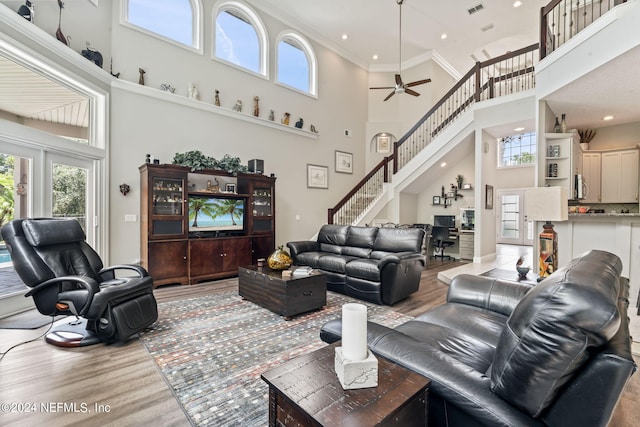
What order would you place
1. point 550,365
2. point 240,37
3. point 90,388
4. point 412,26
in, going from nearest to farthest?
1. point 550,365
2. point 90,388
3. point 240,37
4. point 412,26

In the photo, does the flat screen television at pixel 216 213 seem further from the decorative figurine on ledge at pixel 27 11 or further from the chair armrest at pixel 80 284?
the decorative figurine on ledge at pixel 27 11

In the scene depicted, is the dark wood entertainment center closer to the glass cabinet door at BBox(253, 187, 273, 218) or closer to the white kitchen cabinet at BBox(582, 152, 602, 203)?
the glass cabinet door at BBox(253, 187, 273, 218)

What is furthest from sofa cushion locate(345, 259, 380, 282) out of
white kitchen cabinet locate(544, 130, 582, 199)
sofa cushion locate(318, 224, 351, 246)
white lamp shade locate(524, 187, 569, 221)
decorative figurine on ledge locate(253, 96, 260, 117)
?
decorative figurine on ledge locate(253, 96, 260, 117)

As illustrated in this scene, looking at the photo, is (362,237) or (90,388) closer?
(90,388)

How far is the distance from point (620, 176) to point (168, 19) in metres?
9.08

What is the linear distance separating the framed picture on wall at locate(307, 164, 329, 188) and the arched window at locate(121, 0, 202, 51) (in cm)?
349

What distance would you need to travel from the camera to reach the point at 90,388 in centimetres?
195

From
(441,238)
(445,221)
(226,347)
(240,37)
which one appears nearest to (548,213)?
(226,347)

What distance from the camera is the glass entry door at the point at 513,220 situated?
31.4 ft

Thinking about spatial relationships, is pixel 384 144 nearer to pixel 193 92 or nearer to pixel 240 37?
pixel 240 37

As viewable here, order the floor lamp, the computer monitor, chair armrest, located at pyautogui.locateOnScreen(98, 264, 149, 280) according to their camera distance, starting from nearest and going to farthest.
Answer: chair armrest, located at pyautogui.locateOnScreen(98, 264, 149, 280) < the floor lamp < the computer monitor

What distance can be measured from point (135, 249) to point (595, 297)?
18.1 feet

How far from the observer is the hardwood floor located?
5.52 ft

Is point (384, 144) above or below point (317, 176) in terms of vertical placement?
above
